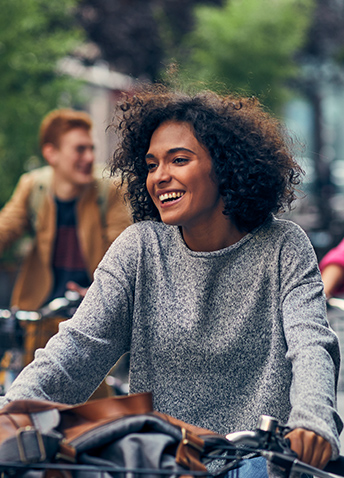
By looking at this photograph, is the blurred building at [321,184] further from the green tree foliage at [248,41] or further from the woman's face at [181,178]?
the green tree foliage at [248,41]

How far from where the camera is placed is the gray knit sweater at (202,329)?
7.23 ft

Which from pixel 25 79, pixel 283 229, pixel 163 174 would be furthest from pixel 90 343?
pixel 25 79

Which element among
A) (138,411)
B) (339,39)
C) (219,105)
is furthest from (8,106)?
(339,39)

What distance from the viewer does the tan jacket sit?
4.73 meters

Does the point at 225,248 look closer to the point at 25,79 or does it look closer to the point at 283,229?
the point at 283,229

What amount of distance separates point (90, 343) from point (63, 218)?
2674 millimetres

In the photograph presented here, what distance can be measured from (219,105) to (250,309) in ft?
2.19

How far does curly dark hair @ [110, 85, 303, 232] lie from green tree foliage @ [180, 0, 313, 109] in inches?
592

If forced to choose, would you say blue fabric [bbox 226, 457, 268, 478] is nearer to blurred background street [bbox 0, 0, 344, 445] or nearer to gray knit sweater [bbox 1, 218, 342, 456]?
gray knit sweater [bbox 1, 218, 342, 456]

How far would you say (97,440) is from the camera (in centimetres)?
154

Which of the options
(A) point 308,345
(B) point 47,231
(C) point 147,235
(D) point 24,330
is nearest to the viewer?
(A) point 308,345

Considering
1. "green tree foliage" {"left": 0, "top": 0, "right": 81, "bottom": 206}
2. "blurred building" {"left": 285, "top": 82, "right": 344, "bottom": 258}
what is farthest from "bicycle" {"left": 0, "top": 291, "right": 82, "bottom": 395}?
"green tree foliage" {"left": 0, "top": 0, "right": 81, "bottom": 206}

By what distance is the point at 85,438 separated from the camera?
5.05 feet

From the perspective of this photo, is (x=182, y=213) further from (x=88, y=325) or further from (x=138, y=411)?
(x=138, y=411)
